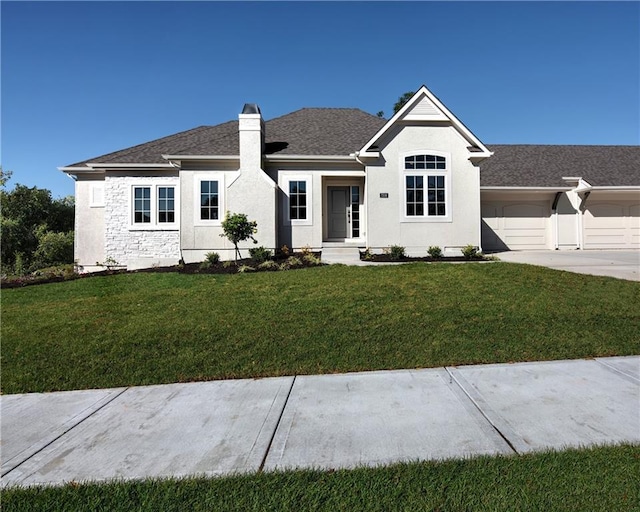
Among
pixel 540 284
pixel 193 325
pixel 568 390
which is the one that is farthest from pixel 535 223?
pixel 193 325

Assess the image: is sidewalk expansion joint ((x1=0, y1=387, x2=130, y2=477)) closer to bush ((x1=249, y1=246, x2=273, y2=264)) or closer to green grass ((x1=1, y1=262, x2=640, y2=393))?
green grass ((x1=1, y1=262, x2=640, y2=393))

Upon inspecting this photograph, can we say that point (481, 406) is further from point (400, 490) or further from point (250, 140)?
point (250, 140)

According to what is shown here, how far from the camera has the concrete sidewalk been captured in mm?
2975

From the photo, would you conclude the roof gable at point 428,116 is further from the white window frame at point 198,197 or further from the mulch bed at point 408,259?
A: the white window frame at point 198,197

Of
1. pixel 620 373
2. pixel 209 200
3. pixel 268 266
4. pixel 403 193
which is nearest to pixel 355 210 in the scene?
pixel 403 193

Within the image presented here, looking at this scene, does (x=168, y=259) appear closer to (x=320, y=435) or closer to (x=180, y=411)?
(x=180, y=411)

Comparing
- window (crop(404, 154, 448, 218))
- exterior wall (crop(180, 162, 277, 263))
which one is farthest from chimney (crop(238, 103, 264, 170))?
window (crop(404, 154, 448, 218))

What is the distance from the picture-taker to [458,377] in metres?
4.59

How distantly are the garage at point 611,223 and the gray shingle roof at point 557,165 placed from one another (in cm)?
100

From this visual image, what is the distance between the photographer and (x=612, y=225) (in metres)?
18.2

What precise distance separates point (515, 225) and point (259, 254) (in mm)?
12549

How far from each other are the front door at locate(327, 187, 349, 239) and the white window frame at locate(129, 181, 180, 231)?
20.7ft

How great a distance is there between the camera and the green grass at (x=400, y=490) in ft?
7.77

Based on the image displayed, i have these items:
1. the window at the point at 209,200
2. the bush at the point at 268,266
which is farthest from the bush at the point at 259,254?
the window at the point at 209,200
